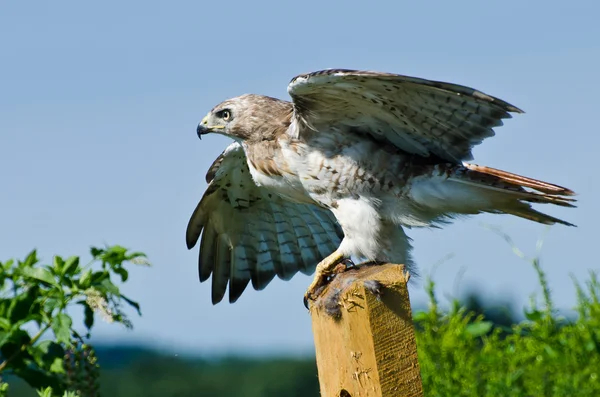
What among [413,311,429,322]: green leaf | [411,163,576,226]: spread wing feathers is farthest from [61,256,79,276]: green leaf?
[413,311,429,322]: green leaf

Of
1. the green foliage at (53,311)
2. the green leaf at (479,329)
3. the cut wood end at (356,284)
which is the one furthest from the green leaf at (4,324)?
the green leaf at (479,329)

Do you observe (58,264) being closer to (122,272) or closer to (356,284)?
(122,272)

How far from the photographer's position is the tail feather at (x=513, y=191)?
4.39 metres

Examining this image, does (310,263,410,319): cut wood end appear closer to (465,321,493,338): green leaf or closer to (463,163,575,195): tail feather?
(463,163,575,195): tail feather

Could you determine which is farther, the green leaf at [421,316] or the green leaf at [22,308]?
the green leaf at [421,316]

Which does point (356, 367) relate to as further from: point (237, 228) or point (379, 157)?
point (237, 228)

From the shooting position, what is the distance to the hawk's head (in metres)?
5.08

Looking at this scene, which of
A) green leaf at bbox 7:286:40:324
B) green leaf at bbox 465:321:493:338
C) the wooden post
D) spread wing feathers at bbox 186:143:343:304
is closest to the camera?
the wooden post

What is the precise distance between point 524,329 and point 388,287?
299 cm

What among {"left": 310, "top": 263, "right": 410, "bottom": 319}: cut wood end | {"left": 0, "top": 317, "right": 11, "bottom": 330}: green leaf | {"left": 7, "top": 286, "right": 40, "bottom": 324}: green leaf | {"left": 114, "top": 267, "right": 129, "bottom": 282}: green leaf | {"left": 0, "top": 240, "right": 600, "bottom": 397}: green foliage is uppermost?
{"left": 114, "top": 267, "right": 129, "bottom": 282}: green leaf

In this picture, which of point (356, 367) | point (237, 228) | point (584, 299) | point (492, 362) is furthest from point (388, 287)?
point (237, 228)

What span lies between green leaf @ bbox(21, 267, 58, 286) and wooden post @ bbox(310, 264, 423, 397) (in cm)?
162

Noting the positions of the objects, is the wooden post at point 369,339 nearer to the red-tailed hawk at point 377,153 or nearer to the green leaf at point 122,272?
the red-tailed hawk at point 377,153

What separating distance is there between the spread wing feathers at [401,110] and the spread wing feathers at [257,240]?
4.94 feet
